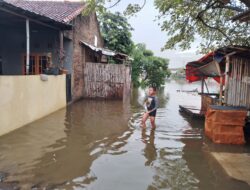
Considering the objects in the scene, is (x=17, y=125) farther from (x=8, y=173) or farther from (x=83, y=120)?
(x=8, y=173)

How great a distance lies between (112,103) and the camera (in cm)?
1627

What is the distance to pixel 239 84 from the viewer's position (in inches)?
371

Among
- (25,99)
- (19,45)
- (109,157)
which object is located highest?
(19,45)

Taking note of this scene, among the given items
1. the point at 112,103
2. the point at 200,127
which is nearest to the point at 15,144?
the point at 200,127

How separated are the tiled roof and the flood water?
668 centimetres

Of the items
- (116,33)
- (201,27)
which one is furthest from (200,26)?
(116,33)

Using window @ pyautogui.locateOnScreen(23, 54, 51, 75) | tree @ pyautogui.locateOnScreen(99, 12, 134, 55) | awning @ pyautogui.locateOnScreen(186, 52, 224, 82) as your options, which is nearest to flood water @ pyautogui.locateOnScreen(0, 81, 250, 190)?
awning @ pyautogui.locateOnScreen(186, 52, 224, 82)

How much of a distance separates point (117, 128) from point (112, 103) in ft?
Result: 21.2

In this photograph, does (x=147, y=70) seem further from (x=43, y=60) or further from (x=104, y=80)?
(x=43, y=60)

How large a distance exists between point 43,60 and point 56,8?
3.61 m

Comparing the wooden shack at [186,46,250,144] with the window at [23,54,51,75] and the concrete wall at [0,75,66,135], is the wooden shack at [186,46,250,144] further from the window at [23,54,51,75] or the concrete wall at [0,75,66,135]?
the window at [23,54,51,75]

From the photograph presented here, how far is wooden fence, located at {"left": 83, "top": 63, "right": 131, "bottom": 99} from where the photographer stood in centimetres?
1780

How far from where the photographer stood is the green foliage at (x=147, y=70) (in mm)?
29766

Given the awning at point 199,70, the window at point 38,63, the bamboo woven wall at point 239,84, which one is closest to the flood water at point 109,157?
the bamboo woven wall at point 239,84
